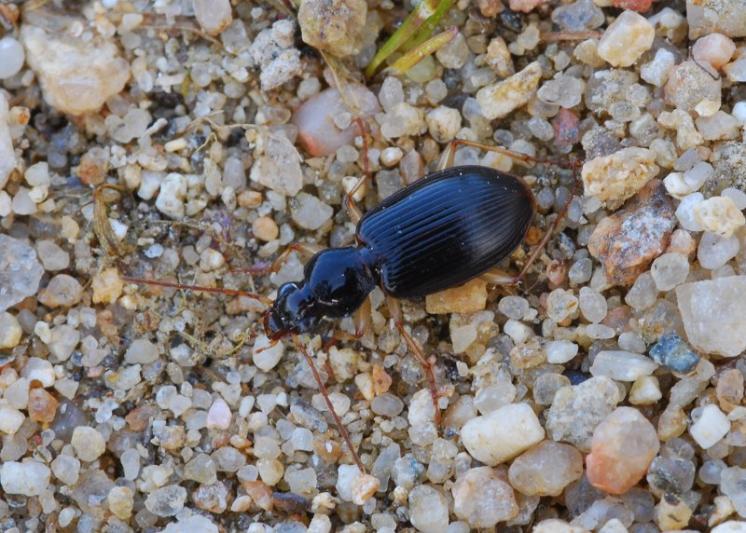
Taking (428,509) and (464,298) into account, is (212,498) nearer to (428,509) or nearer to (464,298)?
(428,509)

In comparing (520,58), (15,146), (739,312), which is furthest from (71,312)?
(739,312)

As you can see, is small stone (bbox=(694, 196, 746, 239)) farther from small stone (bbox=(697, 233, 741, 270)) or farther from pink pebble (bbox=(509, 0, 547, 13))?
pink pebble (bbox=(509, 0, 547, 13))

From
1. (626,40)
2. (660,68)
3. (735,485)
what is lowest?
(735,485)

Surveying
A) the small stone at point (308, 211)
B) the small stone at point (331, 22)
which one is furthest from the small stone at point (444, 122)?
the small stone at point (308, 211)

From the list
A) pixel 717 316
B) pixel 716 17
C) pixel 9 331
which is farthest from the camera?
pixel 9 331

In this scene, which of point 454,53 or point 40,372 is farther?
point 454,53

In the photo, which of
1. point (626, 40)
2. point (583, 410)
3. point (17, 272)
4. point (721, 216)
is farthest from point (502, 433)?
point (17, 272)

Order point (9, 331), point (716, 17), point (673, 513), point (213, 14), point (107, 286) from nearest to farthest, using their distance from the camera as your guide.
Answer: point (673, 513) → point (716, 17) → point (9, 331) → point (107, 286) → point (213, 14)

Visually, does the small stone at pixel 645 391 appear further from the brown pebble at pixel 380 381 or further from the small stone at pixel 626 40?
the small stone at pixel 626 40
